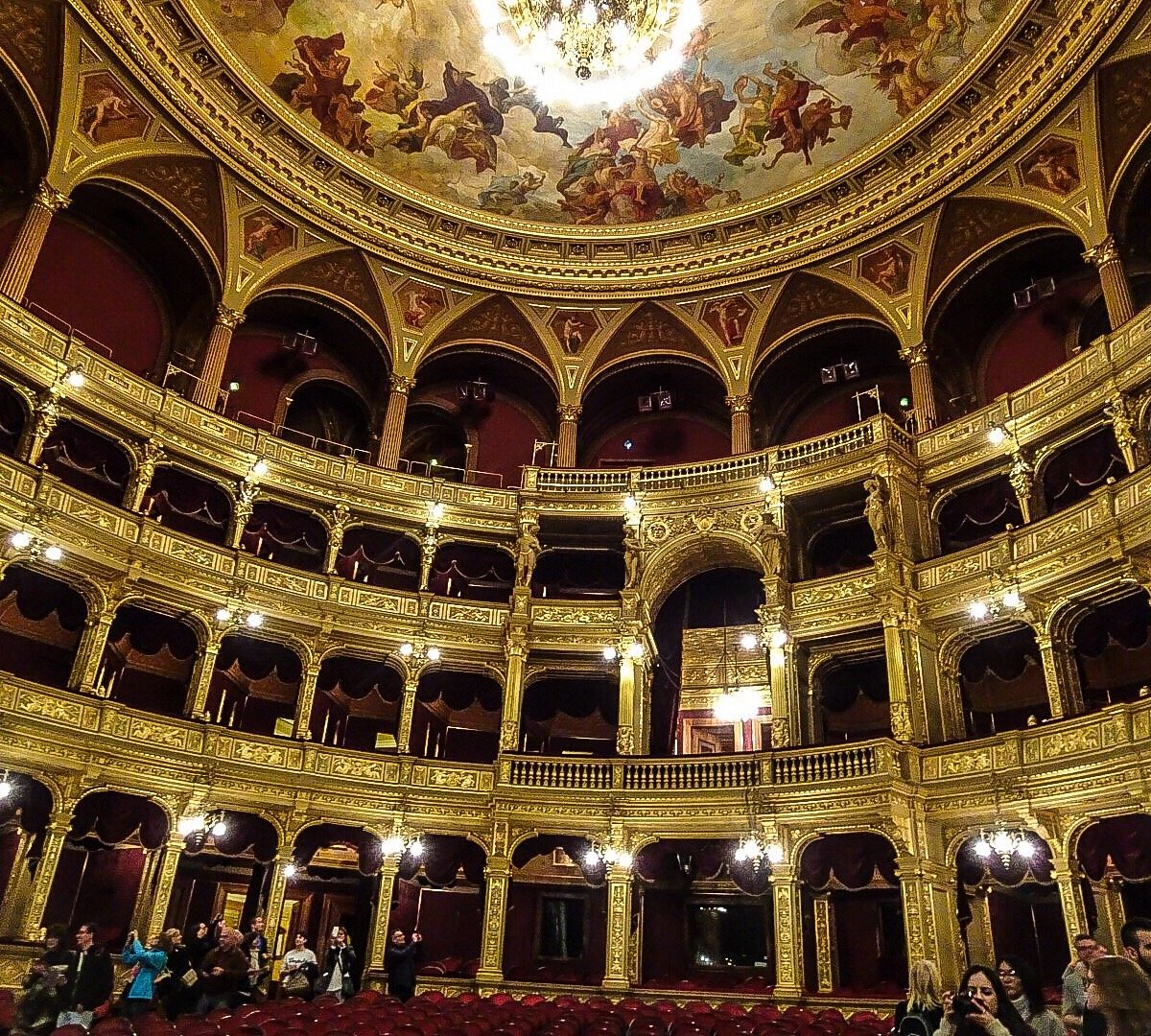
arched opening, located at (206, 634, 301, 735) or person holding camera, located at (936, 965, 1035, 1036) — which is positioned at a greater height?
arched opening, located at (206, 634, 301, 735)

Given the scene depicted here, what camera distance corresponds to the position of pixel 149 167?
21672mm

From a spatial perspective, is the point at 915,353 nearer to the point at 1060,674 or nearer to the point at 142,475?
the point at 1060,674

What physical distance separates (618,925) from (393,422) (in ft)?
44.9

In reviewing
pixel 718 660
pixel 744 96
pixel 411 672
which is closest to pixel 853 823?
pixel 718 660

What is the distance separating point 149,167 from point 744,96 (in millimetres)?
14474

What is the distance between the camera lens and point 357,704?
73.6 ft

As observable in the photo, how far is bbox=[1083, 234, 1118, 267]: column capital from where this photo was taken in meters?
19.4

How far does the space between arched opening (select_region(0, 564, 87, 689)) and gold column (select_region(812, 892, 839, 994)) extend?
50.5ft

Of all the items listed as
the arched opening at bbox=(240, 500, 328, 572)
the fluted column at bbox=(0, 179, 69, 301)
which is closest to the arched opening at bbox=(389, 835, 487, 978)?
the arched opening at bbox=(240, 500, 328, 572)

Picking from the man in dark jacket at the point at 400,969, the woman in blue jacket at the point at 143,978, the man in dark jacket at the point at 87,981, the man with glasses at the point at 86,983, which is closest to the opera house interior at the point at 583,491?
the man in dark jacket at the point at 400,969

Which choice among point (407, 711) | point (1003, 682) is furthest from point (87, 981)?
point (1003, 682)

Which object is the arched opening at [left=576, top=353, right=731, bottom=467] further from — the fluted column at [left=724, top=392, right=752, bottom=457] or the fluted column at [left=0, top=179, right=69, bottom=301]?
the fluted column at [left=0, top=179, right=69, bottom=301]

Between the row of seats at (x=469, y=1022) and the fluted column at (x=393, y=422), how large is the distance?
14.1 m

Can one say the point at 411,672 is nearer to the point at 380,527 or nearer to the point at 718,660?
the point at 380,527
